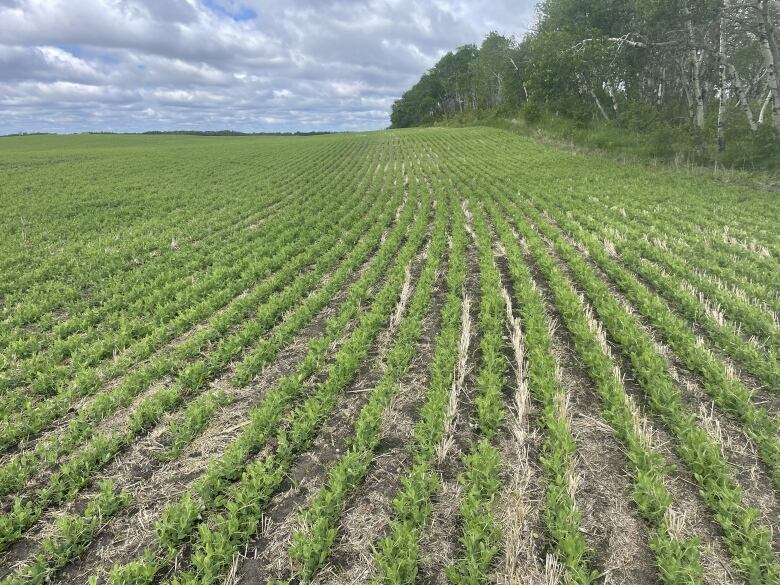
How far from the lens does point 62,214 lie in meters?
17.1

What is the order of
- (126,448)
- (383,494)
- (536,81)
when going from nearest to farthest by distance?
(383,494) → (126,448) → (536,81)

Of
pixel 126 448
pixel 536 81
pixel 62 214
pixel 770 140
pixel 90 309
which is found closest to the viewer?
pixel 126 448

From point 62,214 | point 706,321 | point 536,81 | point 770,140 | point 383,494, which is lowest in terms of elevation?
point 383,494

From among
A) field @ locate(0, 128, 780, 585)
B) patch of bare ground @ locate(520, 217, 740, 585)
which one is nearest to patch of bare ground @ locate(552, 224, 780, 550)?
field @ locate(0, 128, 780, 585)

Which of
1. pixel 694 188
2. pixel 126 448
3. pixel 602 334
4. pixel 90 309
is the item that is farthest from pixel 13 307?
pixel 694 188

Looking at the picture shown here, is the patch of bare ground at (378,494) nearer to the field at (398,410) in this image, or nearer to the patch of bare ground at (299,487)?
the field at (398,410)

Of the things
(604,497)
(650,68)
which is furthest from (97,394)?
(650,68)

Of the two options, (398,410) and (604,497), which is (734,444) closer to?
(604,497)

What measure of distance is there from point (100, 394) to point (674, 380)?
25.9ft

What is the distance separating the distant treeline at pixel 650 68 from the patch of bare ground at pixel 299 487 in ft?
66.4

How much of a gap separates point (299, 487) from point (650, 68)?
52193 millimetres

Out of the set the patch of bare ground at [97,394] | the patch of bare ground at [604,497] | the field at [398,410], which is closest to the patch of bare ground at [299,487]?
the field at [398,410]

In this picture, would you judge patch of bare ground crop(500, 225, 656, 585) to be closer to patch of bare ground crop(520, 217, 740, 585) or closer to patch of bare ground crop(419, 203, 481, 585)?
patch of bare ground crop(520, 217, 740, 585)

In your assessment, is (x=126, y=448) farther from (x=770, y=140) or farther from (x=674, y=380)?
(x=770, y=140)
